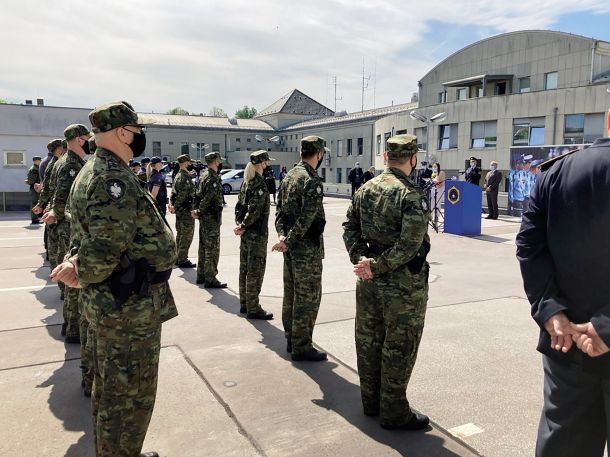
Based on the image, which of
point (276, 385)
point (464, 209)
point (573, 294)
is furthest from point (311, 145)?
point (464, 209)

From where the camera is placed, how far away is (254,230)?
222 inches

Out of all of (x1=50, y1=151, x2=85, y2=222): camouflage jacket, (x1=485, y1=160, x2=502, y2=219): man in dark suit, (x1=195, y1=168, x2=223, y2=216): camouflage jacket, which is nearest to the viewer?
(x1=50, y1=151, x2=85, y2=222): camouflage jacket

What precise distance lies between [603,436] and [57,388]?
147 inches

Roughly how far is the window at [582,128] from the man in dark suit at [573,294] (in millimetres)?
24930

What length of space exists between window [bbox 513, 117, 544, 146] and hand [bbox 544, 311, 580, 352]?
27.0m

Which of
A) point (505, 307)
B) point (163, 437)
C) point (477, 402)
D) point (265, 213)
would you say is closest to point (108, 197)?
point (163, 437)

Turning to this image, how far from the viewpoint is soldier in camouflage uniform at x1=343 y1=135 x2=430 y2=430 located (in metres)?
3.17

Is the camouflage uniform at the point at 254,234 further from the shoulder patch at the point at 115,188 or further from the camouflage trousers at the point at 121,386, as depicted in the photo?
the shoulder patch at the point at 115,188

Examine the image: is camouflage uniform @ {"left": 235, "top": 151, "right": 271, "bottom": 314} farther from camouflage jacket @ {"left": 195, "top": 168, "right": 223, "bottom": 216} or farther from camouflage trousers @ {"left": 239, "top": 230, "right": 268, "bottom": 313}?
camouflage jacket @ {"left": 195, "top": 168, "right": 223, "bottom": 216}

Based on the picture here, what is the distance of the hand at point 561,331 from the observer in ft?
6.70

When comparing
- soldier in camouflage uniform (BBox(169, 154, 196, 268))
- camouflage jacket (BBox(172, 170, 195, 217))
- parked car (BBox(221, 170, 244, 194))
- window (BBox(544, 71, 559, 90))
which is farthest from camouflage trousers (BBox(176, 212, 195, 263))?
window (BBox(544, 71, 559, 90))

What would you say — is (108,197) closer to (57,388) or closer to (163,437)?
(163,437)

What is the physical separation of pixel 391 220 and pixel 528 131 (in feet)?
88.5

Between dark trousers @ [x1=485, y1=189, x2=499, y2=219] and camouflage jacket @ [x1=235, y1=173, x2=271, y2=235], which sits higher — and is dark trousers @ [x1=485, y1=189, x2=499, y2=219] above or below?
below
